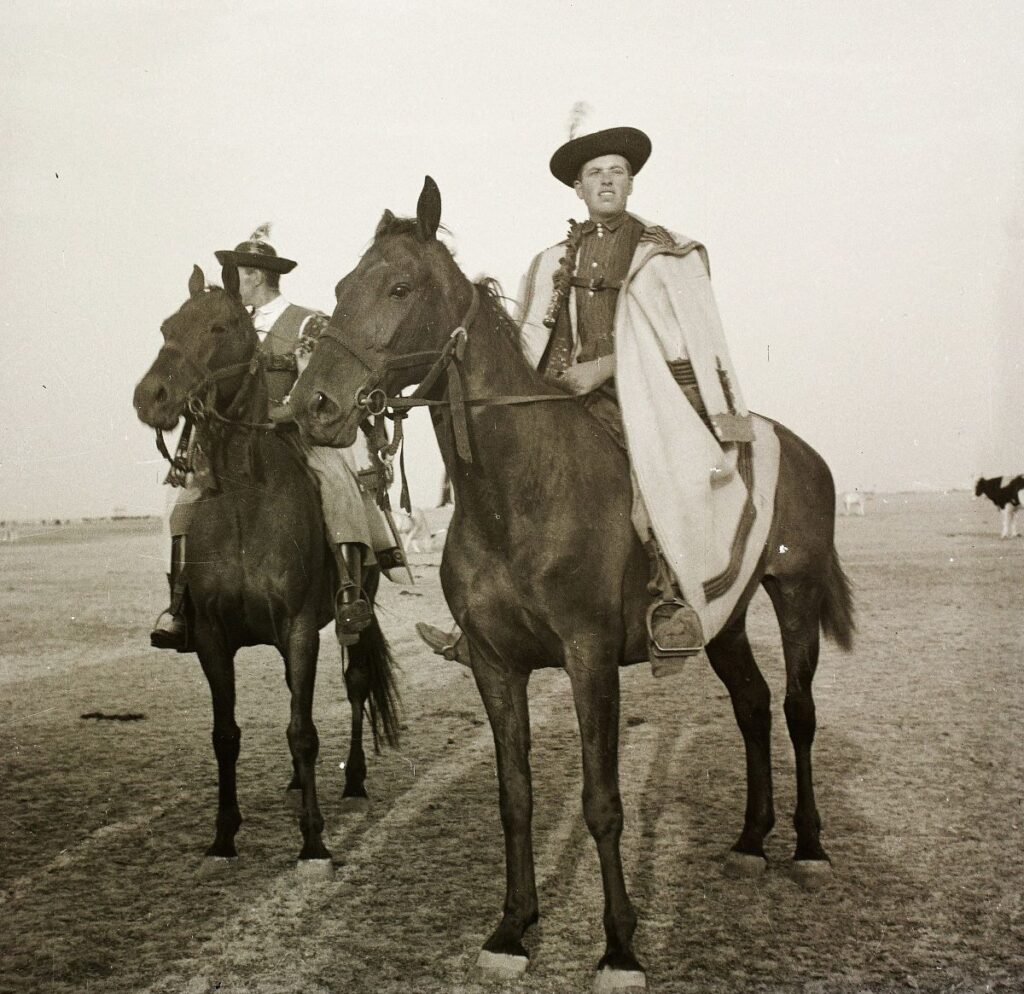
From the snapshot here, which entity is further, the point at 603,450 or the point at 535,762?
the point at 535,762

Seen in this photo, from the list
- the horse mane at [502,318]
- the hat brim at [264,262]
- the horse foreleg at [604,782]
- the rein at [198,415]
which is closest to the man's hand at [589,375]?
the horse mane at [502,318]

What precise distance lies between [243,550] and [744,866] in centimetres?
324

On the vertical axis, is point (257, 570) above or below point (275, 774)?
above

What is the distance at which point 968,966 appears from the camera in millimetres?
4383

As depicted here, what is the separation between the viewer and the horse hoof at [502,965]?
4414mm

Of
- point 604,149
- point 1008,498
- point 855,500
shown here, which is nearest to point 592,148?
point 604,149

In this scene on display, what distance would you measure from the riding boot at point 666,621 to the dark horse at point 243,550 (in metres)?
2.32

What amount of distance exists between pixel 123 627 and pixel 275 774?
28.1 feet

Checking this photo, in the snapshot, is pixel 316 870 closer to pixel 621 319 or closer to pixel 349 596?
pixel 349 596

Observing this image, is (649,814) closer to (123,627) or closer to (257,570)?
(257,570)

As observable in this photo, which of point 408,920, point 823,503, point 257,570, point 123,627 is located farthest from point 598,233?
point 123,627

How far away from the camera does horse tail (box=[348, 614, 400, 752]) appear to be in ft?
25.0

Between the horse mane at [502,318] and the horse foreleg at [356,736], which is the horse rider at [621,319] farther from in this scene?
the horse foreleg at [356,736]

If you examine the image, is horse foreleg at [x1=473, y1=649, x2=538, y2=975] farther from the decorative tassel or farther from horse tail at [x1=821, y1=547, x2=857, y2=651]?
horse tail at [x1=821, y1=547, x2=857, y2=651]
